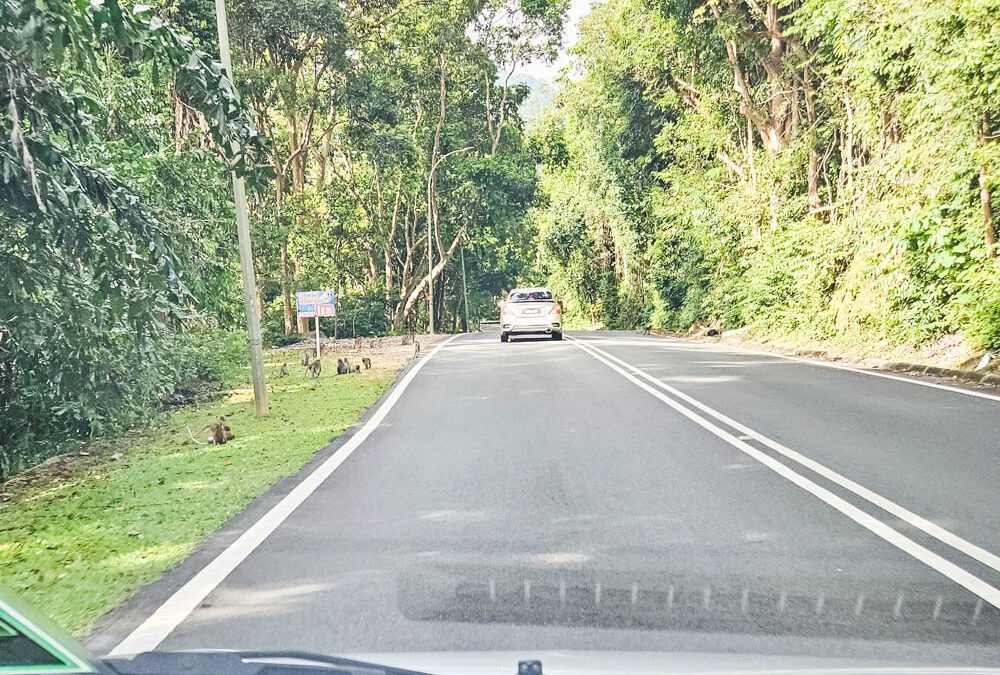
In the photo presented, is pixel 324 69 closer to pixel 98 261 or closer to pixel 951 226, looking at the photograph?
pixel 951 226

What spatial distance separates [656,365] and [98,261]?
13061 millimetres

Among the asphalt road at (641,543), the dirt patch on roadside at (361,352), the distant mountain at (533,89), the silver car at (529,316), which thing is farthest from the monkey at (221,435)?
the distant mountain at (533,89)

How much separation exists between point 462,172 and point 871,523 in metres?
40.5

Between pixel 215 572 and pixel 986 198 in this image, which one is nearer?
pixel 215 572

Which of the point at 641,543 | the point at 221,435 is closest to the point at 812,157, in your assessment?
the point at 221,435

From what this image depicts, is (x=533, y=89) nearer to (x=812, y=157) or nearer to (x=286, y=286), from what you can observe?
(x=286, y=286)

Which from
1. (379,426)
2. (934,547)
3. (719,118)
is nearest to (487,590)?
(934,547)

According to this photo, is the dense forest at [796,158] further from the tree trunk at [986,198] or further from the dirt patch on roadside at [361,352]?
the dirt patch on roadside at [361,352]

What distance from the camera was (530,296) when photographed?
30.5 metres

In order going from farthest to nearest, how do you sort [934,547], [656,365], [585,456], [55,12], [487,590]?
[656,365], [585,456], [55,12], [934,547], [487,590]

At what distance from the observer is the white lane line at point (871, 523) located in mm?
5070

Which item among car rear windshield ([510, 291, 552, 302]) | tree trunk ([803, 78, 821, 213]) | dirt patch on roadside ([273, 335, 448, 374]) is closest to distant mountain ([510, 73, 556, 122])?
dirt patch on roadside ([273, 335, 448, 374])

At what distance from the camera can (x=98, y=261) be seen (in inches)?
326

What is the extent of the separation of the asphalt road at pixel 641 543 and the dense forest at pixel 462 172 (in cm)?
303
